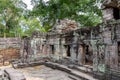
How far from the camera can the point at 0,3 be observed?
2661 centimetres

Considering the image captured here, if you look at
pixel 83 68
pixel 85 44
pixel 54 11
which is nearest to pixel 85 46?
pixel 85 44

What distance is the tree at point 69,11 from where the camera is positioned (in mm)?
19312

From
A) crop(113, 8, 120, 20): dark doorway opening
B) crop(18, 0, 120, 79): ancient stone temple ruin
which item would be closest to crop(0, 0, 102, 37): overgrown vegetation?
crop(18, 0, 120, 79): ancient stone temple ruin

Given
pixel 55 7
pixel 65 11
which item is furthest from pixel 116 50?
pixel 55 7

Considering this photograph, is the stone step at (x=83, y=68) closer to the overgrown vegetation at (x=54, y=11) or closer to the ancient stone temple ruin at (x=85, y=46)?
the ancient stone temple ruin at (x=85, y=46)

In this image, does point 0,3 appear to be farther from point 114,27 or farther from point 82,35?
point 114,27

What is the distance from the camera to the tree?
63.4ft

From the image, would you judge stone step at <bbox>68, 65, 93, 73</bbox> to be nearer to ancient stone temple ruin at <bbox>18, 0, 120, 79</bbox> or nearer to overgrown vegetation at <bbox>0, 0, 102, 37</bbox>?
ancient stone temple ruin at <bbox>18, 0, 120, 79</bbox>

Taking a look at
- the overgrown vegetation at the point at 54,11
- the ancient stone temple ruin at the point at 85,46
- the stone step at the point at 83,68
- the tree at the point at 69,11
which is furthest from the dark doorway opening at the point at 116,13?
the tree at the point at 69,11

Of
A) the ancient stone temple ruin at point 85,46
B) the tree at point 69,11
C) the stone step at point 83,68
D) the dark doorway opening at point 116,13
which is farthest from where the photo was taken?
the tree at point 69,11

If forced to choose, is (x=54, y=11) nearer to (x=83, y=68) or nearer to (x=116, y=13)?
(x=83, y=68)

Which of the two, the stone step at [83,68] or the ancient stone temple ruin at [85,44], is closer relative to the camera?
the ancient stone temple ruin at [85,44]

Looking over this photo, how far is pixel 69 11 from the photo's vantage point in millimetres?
19500

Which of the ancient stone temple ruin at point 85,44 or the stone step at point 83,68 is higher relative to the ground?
the ancient stone temple ruin at point 85,44
